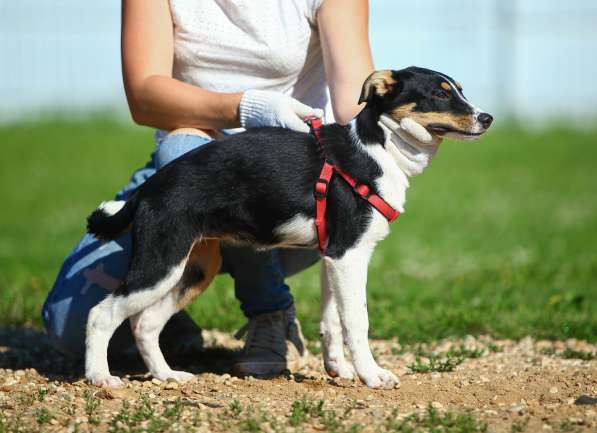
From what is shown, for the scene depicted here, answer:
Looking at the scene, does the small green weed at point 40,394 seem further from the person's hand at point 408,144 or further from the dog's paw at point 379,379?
the person's hand at point 408,144

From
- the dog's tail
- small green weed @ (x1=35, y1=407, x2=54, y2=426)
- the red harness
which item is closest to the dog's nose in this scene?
the red harness

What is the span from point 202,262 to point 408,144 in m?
1.13

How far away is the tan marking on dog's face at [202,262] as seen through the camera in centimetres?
431

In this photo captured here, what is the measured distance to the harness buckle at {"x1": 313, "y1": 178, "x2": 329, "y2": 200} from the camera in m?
3.85

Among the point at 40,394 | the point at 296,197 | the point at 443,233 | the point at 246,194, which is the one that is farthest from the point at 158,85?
the point at 443,233

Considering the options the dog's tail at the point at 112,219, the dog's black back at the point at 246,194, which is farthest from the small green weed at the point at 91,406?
the dog's tail at the point at 112,219

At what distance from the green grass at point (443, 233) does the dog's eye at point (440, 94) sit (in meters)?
1.99

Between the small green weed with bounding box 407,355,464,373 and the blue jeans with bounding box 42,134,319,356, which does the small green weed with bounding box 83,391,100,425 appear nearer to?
the blue jeans with bounding box 42,134,319,356

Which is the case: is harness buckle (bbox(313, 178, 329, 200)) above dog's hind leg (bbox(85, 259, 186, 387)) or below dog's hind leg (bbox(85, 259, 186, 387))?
above

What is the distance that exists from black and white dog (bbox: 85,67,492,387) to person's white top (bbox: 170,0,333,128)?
0.75 meters

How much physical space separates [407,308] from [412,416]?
2.69 meters

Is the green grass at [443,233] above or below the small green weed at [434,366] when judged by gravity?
below

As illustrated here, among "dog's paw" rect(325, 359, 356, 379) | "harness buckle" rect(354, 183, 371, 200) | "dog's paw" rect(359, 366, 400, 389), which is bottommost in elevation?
"dog's paw" rect(325, 359, 356, 379)

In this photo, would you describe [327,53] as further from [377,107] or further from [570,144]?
[570,144]
